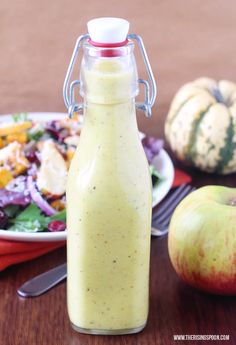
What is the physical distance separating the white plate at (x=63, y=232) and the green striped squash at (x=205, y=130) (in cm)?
6

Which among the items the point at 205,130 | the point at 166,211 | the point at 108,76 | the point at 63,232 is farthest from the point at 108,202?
the point at 205,130

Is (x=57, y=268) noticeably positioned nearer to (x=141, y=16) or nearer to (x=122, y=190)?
(x=122, y=190)

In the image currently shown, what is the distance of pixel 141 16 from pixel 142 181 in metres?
1.37

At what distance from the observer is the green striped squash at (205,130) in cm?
145

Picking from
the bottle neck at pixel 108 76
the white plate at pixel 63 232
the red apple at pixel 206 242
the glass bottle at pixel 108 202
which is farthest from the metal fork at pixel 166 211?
the bottle neck at pixel 108 76

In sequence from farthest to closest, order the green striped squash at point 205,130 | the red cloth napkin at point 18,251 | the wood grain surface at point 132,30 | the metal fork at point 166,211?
the wood grain surface at point 132,30 → the green striped squash at point 205,130 → the metal fork at point 166,211 → the red cloth napkin at point 18,251

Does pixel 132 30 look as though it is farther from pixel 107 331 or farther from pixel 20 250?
pixel 107 331

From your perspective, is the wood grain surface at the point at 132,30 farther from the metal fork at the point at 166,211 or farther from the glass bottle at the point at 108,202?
the glass bottle at the point at 108,202

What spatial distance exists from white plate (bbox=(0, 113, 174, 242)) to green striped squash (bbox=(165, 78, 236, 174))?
Result: 0.18 ft

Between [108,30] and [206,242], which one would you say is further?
[206,242]

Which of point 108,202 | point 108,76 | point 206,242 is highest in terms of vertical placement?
point 108,76

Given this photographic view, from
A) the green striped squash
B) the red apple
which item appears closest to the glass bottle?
the red apple

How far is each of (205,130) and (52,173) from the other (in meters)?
0.37

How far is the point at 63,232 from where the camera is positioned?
3.77 ft
